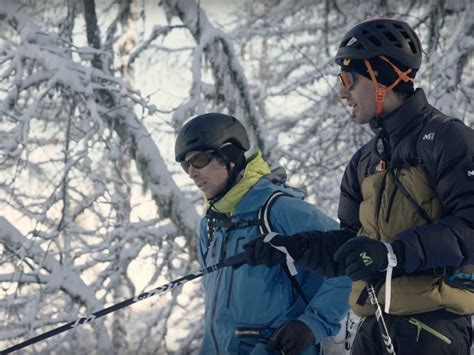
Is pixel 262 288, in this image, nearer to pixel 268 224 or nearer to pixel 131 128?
pixel 268 224

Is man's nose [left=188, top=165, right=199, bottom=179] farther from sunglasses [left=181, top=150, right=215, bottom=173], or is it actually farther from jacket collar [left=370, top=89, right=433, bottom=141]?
jacket collar [left=370, top=89, right=433, bottom=141]

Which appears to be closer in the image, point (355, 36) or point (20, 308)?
point (355, 36)

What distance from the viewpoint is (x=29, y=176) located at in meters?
13.2

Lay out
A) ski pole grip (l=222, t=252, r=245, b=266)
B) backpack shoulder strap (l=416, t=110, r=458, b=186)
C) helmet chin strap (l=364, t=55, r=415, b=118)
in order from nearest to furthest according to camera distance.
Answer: backpack shoulder strap (l=416, t=110, r=458, b=186) < helmet chin strap (l=364, t=55, r=415, b=118) < ski pole grip (l=222, t=252, r=245, b=266)

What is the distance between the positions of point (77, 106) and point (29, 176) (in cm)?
273

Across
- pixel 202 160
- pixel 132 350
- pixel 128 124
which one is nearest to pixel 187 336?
pixel 132 350

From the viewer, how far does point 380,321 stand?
2879 millimetres

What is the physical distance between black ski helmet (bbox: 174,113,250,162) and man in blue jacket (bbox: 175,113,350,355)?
0.25 m

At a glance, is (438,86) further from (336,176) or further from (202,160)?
(202,160)

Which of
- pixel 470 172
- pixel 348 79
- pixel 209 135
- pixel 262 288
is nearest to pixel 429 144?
pixel 470 172

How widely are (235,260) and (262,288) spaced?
0.71 feet

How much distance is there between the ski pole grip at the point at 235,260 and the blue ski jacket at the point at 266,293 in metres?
0.16

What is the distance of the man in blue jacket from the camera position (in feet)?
12.5

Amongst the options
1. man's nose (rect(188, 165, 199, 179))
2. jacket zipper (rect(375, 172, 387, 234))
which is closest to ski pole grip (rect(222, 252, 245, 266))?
man's nose (rect(188, 165, 199, 179))
